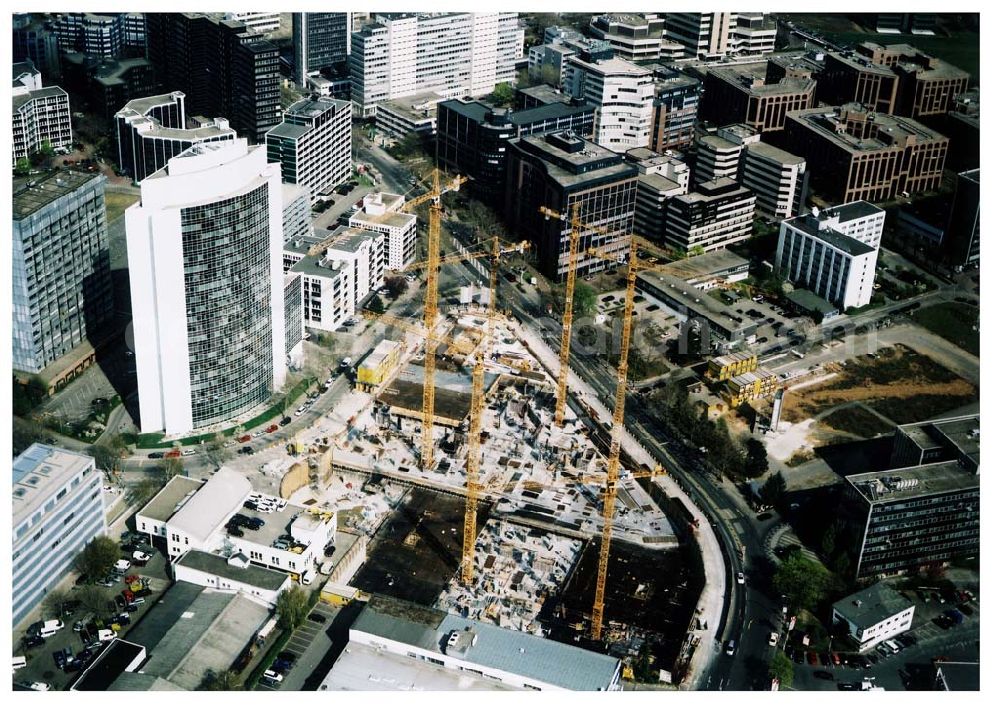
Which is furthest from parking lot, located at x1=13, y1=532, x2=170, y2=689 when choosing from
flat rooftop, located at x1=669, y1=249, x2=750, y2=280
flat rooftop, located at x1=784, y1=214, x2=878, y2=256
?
flat rooftop, located at x1=784, y1=214, x2=878, y2=256

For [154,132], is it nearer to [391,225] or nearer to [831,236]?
[391,225]

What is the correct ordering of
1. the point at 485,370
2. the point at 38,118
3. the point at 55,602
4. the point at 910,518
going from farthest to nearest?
1. the point at 38,118
2. the point at 485,370
3. the point at 910,518
4. the point at 55,602

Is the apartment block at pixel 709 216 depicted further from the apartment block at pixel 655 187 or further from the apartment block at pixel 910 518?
the apartment block at pixel 910 518

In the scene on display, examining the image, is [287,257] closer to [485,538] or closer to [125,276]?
[125,276]

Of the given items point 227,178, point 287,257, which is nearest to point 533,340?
point 287,257

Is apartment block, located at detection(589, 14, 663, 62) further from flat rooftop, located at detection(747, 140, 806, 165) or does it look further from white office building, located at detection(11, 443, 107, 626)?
white office building, located at detection(11, 443, 107, 626)

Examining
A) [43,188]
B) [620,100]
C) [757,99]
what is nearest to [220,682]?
[43,188]
